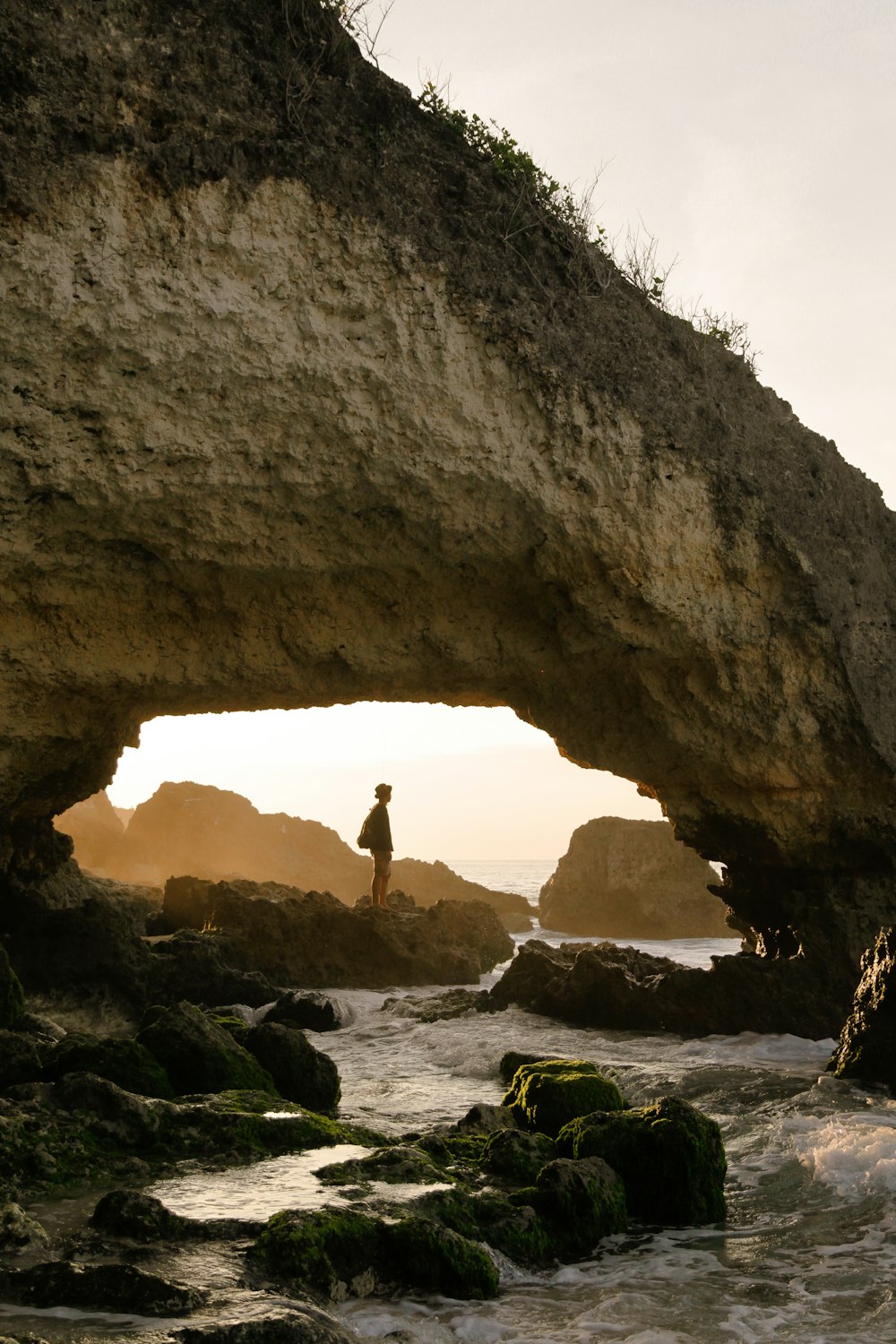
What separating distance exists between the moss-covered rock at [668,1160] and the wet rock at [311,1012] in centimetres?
496

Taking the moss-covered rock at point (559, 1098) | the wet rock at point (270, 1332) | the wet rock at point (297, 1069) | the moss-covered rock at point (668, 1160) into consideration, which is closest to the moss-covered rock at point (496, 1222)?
the moss-covered rock at point (668, 1160)

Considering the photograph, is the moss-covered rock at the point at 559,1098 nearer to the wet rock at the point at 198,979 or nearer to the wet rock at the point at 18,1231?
the wet rock at the point at 18,1231

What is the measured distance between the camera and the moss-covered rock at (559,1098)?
21.0 feet

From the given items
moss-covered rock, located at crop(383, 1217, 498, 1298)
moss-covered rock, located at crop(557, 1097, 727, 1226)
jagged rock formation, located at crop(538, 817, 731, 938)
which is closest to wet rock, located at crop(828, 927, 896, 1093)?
moss-covered rock, located at crop(557, 1097, 727, 1226)

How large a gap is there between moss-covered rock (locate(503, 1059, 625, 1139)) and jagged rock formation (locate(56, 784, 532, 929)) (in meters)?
23.1

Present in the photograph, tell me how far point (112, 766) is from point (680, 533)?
244 inches

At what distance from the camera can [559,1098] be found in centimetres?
641

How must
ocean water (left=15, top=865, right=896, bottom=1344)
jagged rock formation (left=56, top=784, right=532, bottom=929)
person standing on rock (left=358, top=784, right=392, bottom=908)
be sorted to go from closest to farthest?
ocean water (left=15, top=865, right=896, bottom=1344)
person standing on rock (left=358, top=784, right=392, bottom=908)
jagged rock formation (left=56, top=784, right=532, bottom=929)

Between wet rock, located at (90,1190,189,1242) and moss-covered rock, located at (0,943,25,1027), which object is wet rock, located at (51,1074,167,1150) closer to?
wet rock, located at (90,1190,189,1242)

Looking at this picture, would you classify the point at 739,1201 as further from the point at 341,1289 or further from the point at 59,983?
the point at 59,983

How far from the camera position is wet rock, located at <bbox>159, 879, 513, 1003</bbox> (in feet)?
43.6

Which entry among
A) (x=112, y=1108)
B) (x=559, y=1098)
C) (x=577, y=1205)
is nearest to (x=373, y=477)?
(x=559, y=1098)

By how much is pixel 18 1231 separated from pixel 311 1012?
657cm

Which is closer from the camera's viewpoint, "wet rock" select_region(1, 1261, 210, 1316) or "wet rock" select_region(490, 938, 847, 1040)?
"wet rock" select_region(1, 1261, 210, 1316)
